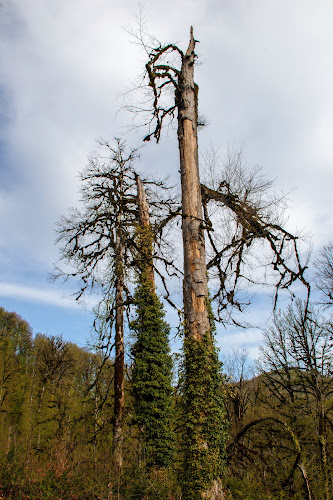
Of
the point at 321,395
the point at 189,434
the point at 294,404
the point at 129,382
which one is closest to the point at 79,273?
the point at 129,382

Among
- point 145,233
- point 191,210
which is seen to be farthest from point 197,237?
point 145,233

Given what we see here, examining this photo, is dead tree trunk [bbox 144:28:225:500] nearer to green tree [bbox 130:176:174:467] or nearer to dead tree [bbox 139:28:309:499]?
dead tree [bbox 139:28:309:499]

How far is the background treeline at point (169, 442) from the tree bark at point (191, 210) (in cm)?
119

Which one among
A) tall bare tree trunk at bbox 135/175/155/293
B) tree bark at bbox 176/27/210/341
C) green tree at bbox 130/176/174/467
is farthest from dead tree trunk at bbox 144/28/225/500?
tall bare tree trunk at bbox 135/175/155/293

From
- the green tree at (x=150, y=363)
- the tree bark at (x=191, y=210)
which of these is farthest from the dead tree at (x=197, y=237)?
the green tree at (x=150, y=363)

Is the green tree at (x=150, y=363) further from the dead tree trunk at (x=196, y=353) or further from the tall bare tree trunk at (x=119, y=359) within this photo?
the dead tree trunk at (x=196, y=353)

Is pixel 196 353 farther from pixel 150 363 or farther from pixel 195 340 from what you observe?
pixel 150 363

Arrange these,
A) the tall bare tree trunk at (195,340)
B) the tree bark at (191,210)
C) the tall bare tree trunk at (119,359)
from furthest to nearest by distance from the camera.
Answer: the tall bare tree trunk at (119,359), the tree bark at (191,210), the tall bare tree trunk at (195,340)

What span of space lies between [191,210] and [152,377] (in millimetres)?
6663

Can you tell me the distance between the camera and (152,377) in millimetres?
9742

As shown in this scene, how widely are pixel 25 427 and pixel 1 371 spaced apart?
5.75 metres

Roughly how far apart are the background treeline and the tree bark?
46.7 inches

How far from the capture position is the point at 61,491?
4656mm

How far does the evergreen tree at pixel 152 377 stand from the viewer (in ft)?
29.1
